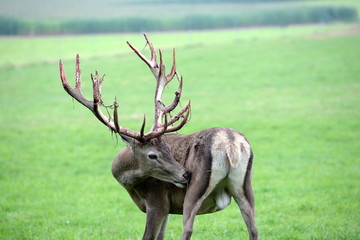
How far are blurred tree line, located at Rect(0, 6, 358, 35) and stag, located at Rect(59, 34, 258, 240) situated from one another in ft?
165

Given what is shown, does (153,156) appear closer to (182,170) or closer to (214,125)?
(182,170)

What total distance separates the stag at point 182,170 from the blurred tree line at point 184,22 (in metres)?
50.3

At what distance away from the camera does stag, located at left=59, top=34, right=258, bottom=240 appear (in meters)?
6.78

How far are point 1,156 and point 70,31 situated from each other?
42004 millimetres

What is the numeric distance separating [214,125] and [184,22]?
136ft

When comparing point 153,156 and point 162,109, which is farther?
point 162,109

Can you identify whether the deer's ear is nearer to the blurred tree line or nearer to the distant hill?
the distant hill

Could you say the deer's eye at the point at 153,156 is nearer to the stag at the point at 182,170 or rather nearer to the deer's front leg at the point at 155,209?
the stag at the point at 182,170

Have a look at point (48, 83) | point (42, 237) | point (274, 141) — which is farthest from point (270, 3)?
point (42, 237)

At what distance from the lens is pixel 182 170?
23.3 ft

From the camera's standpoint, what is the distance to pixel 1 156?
17141mm

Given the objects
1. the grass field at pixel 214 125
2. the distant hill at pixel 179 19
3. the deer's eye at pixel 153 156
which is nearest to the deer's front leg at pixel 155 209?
the deer's eye at pixel 153 156

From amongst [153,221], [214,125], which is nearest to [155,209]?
[153,221]

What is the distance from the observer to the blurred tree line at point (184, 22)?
5712 centimetres
